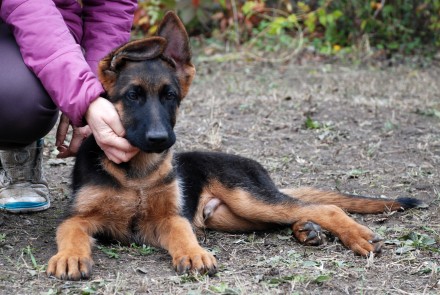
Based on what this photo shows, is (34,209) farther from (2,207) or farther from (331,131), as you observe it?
(331,131)

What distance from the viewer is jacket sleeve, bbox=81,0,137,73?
4.70 metres

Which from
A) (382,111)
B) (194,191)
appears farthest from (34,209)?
(382,111)

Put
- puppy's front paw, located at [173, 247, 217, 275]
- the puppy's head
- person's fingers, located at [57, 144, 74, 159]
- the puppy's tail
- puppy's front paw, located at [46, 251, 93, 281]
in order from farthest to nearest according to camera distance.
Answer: the puppy's tail < person's fingers, located at [57, 144, 74, 159] < the puppy's head < puppy's front paw, located at [173, 247, 217, 275] < puppy's front paw, located at [46, 251, 93, 281]

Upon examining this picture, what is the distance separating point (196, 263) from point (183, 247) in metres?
0.23

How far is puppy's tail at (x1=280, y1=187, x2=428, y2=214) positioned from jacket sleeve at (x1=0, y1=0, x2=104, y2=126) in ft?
5.79

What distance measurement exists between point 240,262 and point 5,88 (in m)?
1.59

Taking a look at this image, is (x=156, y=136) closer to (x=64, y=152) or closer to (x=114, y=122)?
(x=114, y=122)

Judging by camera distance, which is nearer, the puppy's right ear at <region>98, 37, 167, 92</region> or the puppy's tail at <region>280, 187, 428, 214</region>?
the puppy's right ear at <region>98, 37, 167, 92</region>

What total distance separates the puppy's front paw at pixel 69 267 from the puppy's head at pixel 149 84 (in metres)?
0.65

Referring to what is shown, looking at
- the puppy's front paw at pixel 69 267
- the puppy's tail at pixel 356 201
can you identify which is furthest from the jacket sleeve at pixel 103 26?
the puppy's tail at pixel 356 201

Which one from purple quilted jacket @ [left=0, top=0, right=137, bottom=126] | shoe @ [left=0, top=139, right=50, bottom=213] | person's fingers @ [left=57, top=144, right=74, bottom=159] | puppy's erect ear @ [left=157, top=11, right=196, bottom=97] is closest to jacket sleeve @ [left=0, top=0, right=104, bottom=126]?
purple quilted jacket @ [left=0, top=0, right=137, bottom=126]

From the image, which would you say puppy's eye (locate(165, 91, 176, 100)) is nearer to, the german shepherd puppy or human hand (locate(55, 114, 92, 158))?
the german shepherd puppy

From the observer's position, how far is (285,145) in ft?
22.1

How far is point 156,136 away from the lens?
3.86 meters
